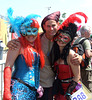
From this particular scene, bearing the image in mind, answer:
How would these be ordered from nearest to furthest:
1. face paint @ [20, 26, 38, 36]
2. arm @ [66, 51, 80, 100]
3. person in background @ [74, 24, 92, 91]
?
face paint @ [20, 26, 38, 36] < arm @ [66, 51, 80, 100] < person in background @ [74, 24, 92, 91]

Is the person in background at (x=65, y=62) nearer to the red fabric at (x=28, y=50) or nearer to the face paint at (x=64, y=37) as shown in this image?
the face paint at (x=64, y=37)

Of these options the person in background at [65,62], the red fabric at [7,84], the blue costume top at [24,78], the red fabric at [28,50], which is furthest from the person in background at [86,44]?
the red fabric at [7,84]

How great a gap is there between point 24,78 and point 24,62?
0.19 m

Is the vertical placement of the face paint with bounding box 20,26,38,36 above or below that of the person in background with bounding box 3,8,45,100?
above

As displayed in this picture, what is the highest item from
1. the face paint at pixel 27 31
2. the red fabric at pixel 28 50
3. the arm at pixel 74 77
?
the face paint at pixel 27 31

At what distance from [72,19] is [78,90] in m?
0.99

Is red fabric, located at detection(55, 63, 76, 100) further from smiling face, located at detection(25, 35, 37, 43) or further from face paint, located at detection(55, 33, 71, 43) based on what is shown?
smiling face, located at detection(25, 35, 37, 43)

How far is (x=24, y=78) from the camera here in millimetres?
1758

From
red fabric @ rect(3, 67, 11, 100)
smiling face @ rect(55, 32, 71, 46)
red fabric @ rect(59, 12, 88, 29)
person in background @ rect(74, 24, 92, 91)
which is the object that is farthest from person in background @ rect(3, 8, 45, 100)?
person in background @ rect(74, 24, 92, 91)

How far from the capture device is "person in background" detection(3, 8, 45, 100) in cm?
171

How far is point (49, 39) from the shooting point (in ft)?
7.30

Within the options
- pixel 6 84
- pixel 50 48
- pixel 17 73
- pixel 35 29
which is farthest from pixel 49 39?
pixel 6 84

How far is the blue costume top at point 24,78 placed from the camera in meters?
1.70

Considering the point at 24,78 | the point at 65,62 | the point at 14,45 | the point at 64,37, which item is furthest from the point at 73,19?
the point at 24,78
